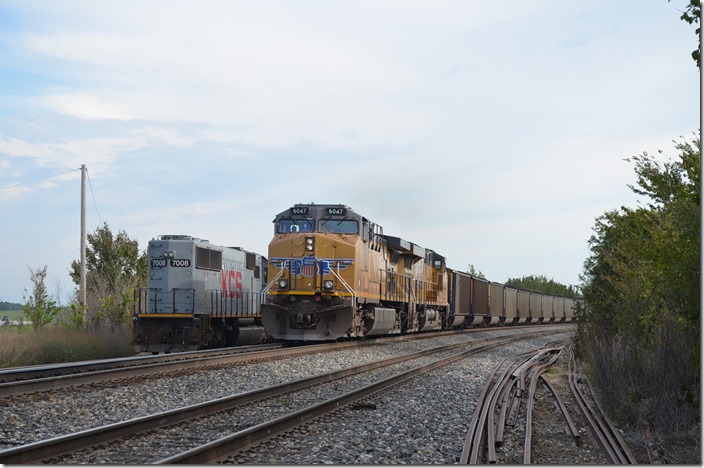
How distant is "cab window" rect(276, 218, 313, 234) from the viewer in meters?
21.4

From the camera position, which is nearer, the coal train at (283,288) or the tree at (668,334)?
the tree at (668,334)

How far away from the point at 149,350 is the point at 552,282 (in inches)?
3337

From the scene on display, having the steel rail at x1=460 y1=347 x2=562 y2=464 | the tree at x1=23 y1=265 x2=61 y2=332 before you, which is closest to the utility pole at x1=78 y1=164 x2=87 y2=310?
the tree at x1=23 y1=265 x2=61 y2=332

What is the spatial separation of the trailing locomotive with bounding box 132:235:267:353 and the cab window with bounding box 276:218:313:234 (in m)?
2.26

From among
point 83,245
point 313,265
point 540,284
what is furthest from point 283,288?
point 540,284

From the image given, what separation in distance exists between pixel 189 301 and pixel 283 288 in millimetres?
2788

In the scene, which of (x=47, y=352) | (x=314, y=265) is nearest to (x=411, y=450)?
(x=47, y=352)

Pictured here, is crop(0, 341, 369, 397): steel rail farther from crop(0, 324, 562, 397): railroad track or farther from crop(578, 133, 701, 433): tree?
crop(578, 133, 701, 433): tree

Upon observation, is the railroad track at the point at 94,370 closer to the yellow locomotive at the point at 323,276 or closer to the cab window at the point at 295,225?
the yellow locomotive at the point at 323,276

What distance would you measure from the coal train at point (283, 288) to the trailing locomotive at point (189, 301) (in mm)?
26

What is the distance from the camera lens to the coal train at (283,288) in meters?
20.4

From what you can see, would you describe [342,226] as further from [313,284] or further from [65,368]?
[65,368]

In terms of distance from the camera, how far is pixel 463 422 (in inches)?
364

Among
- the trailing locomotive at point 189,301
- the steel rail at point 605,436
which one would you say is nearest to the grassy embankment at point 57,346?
the trailing locomotive at point 189,301
